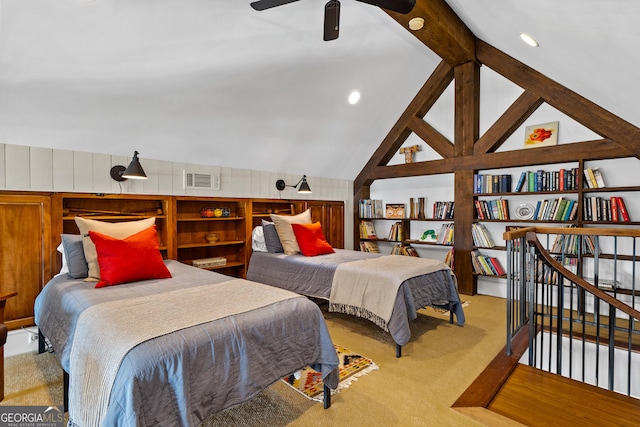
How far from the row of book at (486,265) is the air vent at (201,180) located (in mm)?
3405

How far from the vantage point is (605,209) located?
3336mm

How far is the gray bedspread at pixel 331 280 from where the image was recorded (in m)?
2.56

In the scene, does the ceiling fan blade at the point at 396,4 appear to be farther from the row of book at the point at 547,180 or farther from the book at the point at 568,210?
the book at the point at 568,210

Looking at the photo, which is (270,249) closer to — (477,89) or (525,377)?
(525,377)

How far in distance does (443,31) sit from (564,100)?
152 centimetres

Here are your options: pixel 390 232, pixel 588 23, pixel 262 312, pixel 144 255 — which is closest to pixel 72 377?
pixel 262 312

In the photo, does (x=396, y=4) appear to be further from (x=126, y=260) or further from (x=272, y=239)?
(x=272, y=239)

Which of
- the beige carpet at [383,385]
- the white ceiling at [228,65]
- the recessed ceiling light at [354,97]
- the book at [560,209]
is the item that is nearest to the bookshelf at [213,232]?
the white ceiling at [228,65]

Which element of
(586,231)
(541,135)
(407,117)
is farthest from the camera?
(407,117)

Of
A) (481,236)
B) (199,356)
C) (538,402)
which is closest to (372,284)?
(538,402)

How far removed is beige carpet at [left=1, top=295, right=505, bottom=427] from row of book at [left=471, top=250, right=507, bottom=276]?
1079 mm

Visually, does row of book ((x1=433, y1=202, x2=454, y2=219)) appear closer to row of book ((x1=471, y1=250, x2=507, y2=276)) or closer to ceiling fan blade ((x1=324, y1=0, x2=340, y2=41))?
row of book ((x1=471, y1=250, x2=507, y2=276))

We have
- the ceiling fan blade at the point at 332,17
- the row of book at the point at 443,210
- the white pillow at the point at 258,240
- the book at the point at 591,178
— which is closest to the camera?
the ceiling fan blade at the point at 332,17

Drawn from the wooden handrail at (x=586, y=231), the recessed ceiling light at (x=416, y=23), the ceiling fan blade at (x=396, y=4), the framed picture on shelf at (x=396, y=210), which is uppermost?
the recessed ceiling light at (x=416, y=23)
